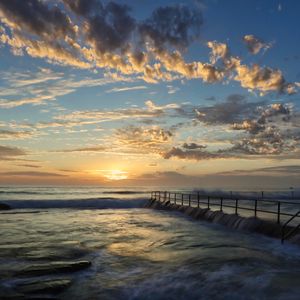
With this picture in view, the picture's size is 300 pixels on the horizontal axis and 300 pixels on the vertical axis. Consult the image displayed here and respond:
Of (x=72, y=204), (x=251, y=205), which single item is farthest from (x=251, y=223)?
(x=72, y=204)

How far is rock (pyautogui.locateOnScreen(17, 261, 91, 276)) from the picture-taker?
1085 cm

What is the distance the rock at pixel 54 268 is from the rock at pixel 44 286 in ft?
3.44

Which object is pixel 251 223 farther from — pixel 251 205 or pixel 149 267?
pixel 251 205

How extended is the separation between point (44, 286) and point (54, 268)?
2106mm

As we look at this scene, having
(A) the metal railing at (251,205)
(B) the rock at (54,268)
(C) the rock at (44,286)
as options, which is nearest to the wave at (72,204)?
(A) the metal railing at (251,205)

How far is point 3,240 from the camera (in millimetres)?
17703

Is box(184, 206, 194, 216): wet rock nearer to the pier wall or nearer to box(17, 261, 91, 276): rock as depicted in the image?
the pier wall

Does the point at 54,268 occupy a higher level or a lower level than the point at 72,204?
higher

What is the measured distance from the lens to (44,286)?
30.6 ft

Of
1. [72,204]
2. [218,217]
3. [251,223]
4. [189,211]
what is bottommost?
[72,204]

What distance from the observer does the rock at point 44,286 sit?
8.99m

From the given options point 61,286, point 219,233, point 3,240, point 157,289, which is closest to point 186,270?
point 157,289

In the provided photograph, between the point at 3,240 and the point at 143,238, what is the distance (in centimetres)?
652

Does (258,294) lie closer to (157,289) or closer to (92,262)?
(157,289)
